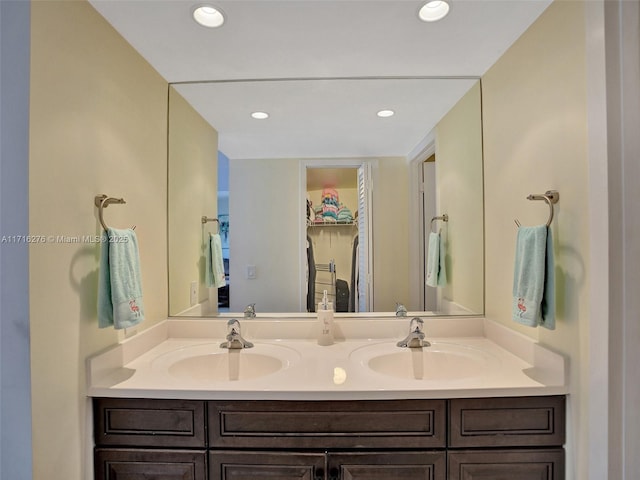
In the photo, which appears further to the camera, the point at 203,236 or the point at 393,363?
the point at 203,236

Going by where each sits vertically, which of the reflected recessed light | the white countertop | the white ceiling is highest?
the white ceiling

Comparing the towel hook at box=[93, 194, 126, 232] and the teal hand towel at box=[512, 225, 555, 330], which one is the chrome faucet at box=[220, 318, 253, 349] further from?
the teal hand towel at box=[512, 225, 555, 330]

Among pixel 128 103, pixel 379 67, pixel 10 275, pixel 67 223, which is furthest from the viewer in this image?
pixel 379 67

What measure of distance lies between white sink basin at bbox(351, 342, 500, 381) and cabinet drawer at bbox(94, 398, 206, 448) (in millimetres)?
609

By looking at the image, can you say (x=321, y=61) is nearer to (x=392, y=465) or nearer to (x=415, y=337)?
(x=415, y=337)

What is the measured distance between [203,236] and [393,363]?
109 cm

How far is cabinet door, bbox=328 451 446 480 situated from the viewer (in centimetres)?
95

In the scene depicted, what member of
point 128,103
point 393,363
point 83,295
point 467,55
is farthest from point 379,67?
point 83,295

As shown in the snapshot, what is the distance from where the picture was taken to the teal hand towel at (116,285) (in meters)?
0.97

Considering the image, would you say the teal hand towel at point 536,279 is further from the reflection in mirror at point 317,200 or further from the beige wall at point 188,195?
the beige wall at point 188,195

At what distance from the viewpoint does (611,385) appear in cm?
82

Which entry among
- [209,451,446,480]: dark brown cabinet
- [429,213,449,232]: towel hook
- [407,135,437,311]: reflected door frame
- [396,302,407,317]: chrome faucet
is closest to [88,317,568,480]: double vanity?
[209,451,446,480]: dark brown cabinet

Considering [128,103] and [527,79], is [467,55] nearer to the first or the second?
[527,79]

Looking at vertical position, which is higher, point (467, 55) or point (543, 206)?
point (467, 55)
